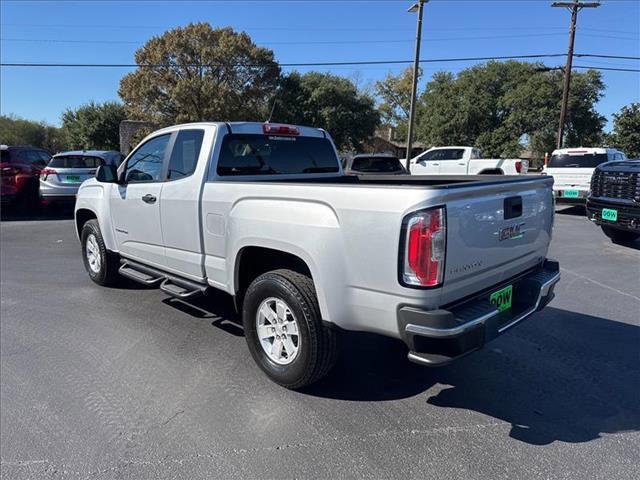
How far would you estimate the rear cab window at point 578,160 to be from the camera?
13.4 metres

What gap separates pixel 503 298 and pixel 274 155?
2.45 meters

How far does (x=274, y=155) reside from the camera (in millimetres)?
4480

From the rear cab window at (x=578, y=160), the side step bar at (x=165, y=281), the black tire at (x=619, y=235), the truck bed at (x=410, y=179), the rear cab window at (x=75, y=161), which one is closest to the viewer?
the truck bed at (x=410, y=179)

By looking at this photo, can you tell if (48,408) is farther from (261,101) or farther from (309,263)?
(261,101)

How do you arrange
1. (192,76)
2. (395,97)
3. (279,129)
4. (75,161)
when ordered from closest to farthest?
(279,129)
(75,161)
(192,76)
(395,97)

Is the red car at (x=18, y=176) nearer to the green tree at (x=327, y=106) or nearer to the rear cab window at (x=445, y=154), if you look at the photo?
the rear cab window at (x=445, y=154)

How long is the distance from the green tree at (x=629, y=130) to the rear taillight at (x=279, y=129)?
86.7ft

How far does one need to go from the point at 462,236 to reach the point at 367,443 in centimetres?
134

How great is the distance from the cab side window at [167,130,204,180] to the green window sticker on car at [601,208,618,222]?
7392 mm

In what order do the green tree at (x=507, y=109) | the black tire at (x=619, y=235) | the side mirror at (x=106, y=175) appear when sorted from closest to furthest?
the side mirror at (x=106, y=175) → the black tire at (x=619, y=235) → the green tree at (x=507, y=109)

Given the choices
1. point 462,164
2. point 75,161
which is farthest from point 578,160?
point 75,161

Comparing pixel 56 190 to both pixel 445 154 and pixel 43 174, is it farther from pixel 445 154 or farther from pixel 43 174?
pixel 445 154

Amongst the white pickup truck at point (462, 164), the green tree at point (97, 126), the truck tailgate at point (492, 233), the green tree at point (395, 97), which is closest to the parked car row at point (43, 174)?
the truck tailgate at point (492, 233)

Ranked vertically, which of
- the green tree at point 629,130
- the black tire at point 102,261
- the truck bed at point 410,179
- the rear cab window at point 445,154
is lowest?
the black tire at point 102,261
